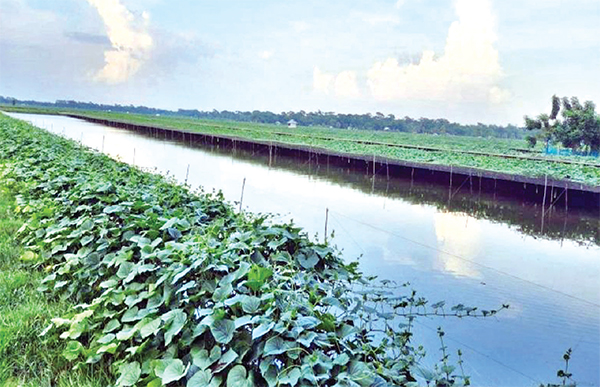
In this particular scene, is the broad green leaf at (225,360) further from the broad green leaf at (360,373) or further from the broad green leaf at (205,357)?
the broad green leaf at (360,373)

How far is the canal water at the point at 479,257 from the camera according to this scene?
14.3 feet

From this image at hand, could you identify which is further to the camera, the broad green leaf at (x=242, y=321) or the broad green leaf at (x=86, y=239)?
the broad green leaf at (x=86, y=239)

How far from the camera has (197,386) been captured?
1.50 metres

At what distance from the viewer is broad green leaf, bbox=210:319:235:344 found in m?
1.58

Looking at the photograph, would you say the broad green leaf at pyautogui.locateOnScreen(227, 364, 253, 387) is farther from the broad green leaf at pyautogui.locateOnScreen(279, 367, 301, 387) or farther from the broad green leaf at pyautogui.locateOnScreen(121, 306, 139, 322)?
the broad green leaf at pyautogui.locateOnScreen(121, 306, 139, 322)

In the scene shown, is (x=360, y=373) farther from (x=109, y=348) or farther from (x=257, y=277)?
(x=109, y=348)

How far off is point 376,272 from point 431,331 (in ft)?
6.47

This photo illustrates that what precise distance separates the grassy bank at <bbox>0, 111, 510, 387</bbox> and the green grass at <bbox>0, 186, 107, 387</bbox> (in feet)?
0.07

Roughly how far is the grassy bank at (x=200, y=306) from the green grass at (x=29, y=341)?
2cm

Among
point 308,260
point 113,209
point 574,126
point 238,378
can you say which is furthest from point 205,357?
point 574,126

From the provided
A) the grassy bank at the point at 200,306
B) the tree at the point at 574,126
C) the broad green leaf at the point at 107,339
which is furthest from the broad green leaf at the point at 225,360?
the tree at the point at 574,126

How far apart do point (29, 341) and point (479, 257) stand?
7199 mm

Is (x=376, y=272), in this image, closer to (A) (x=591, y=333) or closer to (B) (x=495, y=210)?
(A) (x=591, y=333)

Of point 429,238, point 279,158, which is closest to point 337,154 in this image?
point 279,158
